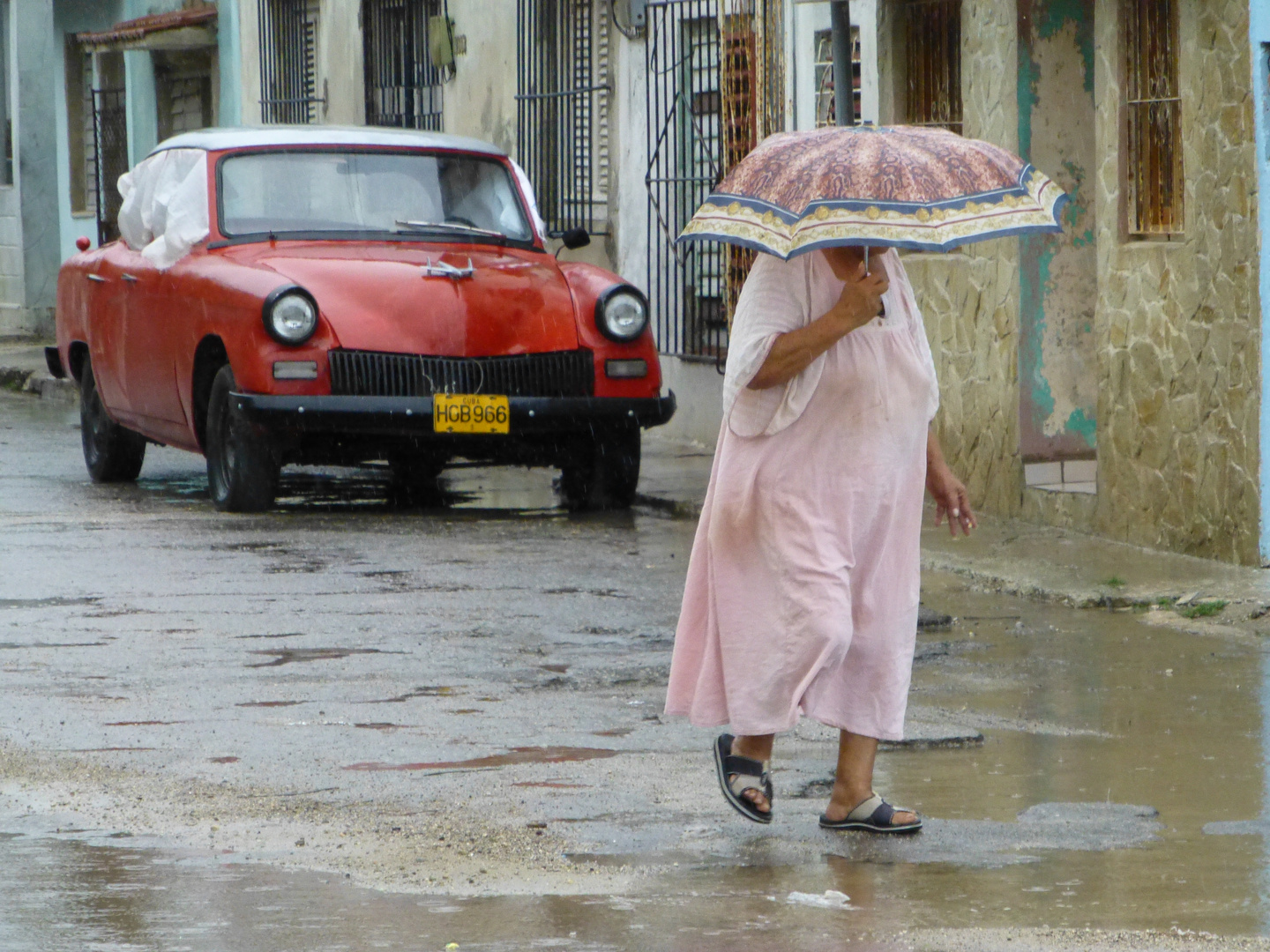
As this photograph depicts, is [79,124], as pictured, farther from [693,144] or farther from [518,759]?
[518,759]

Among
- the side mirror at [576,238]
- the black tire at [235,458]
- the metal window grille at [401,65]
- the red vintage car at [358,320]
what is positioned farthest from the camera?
the metal window grille at [401,65]

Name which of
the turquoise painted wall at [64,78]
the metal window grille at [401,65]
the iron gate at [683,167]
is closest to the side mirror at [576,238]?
the iron gate at [683,167]

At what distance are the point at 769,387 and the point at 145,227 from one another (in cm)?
745

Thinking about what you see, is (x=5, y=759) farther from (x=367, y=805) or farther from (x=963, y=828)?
(x=963, y=828)

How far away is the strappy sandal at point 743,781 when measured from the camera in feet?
16.0

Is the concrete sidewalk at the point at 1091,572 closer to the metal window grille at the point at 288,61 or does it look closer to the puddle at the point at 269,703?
the puddle at the point at 269,703

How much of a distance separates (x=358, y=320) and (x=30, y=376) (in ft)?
33.5

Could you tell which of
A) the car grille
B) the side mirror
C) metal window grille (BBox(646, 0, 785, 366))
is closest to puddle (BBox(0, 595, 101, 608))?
the car grille

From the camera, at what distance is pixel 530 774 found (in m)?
5.43

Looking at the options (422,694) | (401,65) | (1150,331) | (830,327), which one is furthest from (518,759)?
(401,65)

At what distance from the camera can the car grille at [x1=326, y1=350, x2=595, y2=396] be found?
10.2 meters

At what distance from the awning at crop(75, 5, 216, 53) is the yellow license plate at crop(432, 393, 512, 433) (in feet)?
41.3

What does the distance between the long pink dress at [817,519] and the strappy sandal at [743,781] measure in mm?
75

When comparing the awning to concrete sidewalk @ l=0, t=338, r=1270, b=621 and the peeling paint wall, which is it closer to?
concrete sidewalk @ l=0, t=338, r=1270, b=621
